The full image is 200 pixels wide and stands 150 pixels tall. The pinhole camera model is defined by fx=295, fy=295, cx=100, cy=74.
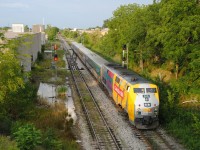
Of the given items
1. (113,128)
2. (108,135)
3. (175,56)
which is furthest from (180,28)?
(108,135)

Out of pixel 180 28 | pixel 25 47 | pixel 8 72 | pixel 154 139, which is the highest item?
pixel 180 28

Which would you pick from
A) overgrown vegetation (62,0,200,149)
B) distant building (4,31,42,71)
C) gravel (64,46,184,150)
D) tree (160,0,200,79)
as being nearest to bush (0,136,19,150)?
distant building (4,31,42,71)

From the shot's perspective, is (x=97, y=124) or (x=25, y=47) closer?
(x=97, y=124)

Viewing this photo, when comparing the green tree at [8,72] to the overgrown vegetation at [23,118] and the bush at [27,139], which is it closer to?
the overgrown vegetation at [23,118]

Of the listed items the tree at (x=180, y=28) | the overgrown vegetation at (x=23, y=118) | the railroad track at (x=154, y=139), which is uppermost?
the tree at (x=180, y=28)

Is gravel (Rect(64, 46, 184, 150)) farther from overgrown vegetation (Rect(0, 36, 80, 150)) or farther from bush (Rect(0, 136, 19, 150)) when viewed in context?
bush (Rect(0, 136, 19, 150))

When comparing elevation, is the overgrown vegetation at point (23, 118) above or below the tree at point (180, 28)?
below

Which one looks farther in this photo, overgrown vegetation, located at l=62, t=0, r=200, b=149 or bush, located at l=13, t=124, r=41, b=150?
overgrown vegetation, located at l=62, t=0, r=200, b=149

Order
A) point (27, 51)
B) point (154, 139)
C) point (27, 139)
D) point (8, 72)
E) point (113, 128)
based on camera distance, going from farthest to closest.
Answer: point (27, 51) < point (113, 128) < point (154, 139) < point (8, 72) < point (27, 139)

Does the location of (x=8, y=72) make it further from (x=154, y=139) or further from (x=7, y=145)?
(x=154, y=139)

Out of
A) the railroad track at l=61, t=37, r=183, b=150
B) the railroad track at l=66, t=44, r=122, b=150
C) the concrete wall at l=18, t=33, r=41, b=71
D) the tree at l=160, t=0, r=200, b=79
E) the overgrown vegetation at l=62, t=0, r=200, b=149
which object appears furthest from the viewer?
the tree at l=160, t=0, r=200, b=79

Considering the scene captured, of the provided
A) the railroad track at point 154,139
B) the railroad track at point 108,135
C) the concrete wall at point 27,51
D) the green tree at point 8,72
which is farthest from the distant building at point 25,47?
the railroad track at point 154,139

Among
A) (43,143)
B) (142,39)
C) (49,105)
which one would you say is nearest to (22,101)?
(43,143)

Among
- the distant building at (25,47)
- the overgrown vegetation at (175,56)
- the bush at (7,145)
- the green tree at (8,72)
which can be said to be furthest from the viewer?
the overgrown vegetation at (175,56)
